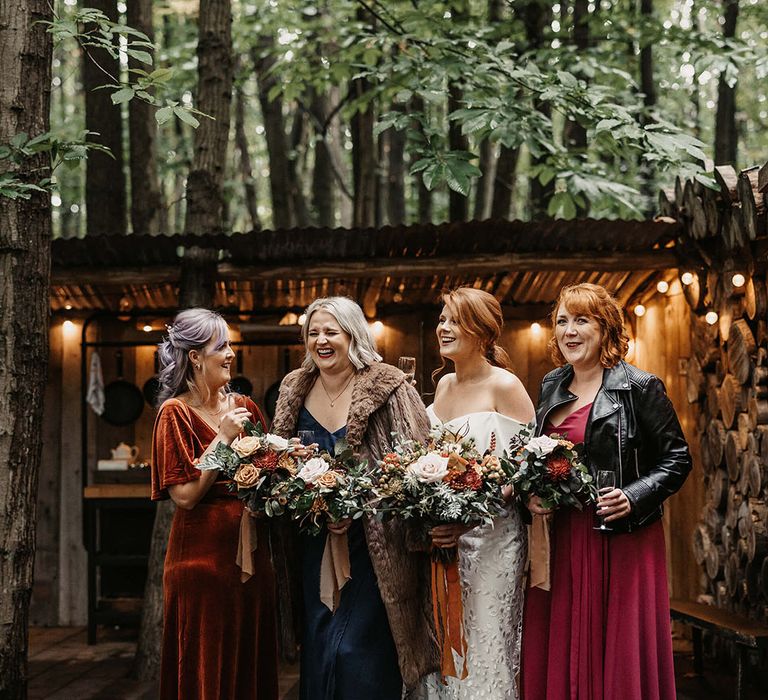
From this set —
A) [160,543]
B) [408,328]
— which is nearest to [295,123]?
[408,328]

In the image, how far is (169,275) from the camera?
23.0 feet

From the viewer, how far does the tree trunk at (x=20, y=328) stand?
4125mm

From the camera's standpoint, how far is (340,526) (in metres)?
3.76

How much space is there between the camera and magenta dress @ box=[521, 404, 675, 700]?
3.81 metres

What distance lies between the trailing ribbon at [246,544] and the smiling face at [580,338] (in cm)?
155

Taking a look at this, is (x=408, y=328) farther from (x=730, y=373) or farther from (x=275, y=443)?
(x=275, y=443)

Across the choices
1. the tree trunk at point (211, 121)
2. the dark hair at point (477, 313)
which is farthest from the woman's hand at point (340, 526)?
the tree trunk at point (211, 121)

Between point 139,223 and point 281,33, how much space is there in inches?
191

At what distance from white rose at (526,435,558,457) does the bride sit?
37 cm

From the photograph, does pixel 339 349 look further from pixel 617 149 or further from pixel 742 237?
pixel 617 149

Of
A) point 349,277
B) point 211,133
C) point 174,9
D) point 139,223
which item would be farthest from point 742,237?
point 174,9

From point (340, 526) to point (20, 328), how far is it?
1715 mm

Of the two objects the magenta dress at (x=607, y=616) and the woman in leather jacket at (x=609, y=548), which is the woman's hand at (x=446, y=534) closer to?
the woman in leather jacket at (x=609, y=548)

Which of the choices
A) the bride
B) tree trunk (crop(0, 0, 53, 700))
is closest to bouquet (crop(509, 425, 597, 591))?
the bride
